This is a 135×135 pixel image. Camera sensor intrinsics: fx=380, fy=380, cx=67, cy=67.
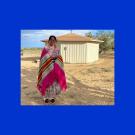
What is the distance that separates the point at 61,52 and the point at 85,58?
410mm

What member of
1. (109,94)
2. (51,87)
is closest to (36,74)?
(51,87)

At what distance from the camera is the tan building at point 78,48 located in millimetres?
5574

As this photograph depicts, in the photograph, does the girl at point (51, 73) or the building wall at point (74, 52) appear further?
the building wall at point (74, 52)

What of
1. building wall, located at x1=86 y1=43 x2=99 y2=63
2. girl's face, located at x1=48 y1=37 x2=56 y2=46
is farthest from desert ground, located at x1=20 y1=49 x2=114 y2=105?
girl's face, located at x1=48 y1=37 x2=56 y2=46

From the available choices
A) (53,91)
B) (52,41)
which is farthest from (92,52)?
(53,91)

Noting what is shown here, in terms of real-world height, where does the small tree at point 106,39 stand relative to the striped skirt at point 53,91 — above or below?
above

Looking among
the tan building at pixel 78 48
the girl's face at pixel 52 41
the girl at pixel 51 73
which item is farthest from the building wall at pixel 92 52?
the girl's face at pixel 52 41

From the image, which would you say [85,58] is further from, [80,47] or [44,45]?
[44,45]

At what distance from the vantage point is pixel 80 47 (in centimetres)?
570

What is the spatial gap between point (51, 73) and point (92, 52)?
70 centimetres

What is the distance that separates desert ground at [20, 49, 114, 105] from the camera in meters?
5.60

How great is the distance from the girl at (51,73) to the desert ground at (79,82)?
0.08m

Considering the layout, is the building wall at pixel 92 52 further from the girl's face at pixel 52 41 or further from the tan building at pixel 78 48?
the girl's face at pixel 52 41

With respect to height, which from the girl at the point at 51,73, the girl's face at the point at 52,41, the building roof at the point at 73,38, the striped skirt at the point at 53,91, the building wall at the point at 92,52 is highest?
the building roof at the point at 73,38
